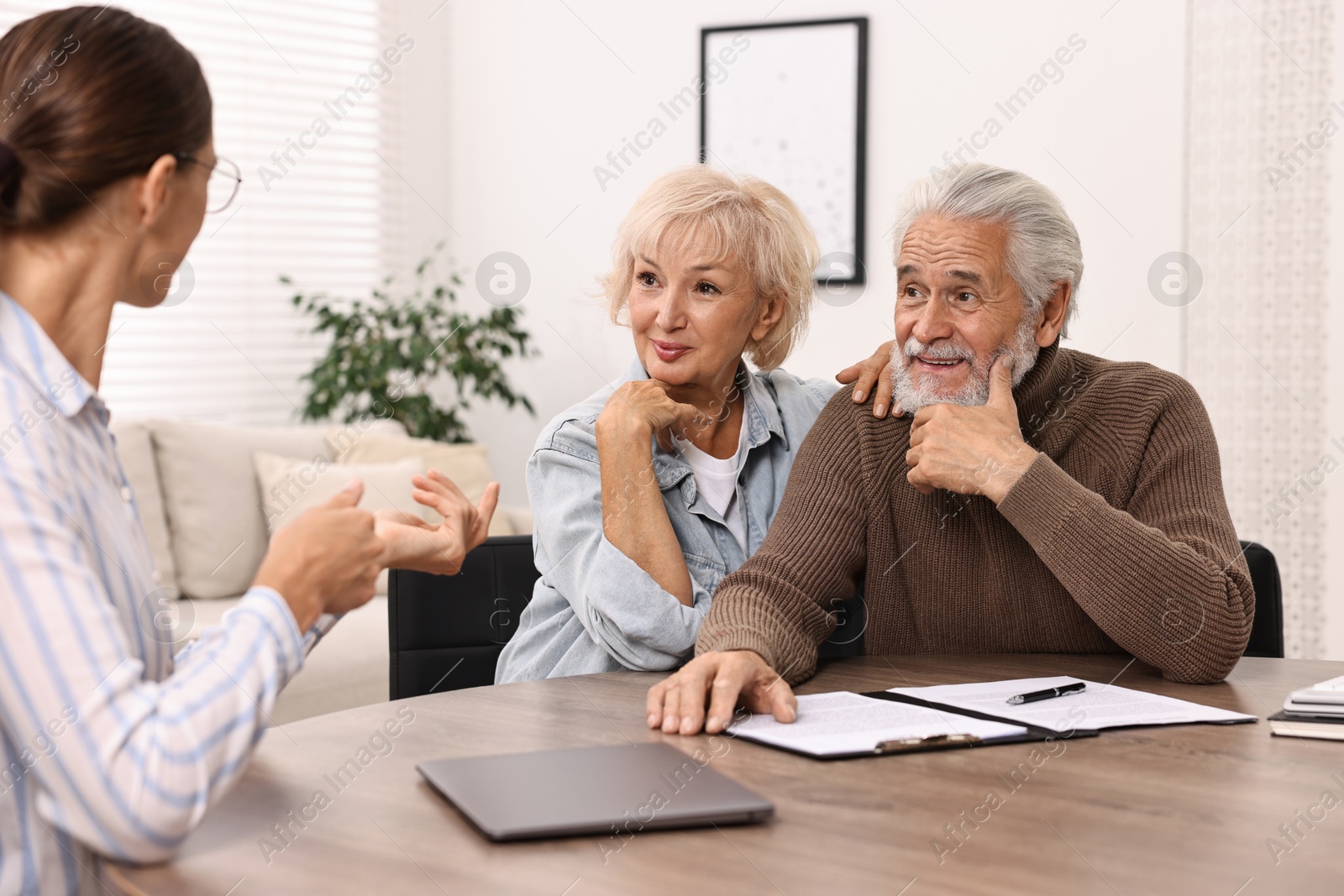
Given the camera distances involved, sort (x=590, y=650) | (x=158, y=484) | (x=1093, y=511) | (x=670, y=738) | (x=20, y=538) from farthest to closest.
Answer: (x=158, y=484), (x=590, y=650), (x=1093, y=511), (x=670, y=738), (x=20, y=538)

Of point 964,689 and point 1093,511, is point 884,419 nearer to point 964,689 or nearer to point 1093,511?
point 1093,511

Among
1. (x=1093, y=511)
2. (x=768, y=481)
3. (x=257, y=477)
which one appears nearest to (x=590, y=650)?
(x=768, y=481)

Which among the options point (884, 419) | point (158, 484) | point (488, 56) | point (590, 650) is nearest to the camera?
point (590, 650)

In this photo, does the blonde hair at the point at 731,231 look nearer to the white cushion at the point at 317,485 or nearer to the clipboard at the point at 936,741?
the clipboard at the point at 936,741

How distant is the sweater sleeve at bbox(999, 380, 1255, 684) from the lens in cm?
156

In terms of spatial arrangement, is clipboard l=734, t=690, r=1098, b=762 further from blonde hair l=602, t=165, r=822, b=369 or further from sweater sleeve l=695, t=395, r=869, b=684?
blonde hair l=602, t=165, r=822, b=369

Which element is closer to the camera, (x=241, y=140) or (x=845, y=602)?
(x=845, y=602)

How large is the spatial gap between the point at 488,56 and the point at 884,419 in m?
3.50

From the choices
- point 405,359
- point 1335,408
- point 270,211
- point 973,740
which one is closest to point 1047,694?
point 973,740

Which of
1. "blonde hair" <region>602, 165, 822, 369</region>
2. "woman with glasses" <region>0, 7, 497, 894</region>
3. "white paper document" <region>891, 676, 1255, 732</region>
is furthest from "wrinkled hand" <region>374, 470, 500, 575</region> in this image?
"blonde hair" <region>602, 165, 822, 369</region>

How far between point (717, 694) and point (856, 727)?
15 centimetres

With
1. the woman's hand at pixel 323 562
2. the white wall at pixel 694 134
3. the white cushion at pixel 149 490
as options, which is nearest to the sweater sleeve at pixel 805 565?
the woman's hand at pixel 323 562

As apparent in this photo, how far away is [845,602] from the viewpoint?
1923 millimetres

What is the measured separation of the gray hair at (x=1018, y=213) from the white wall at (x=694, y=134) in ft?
5.59
